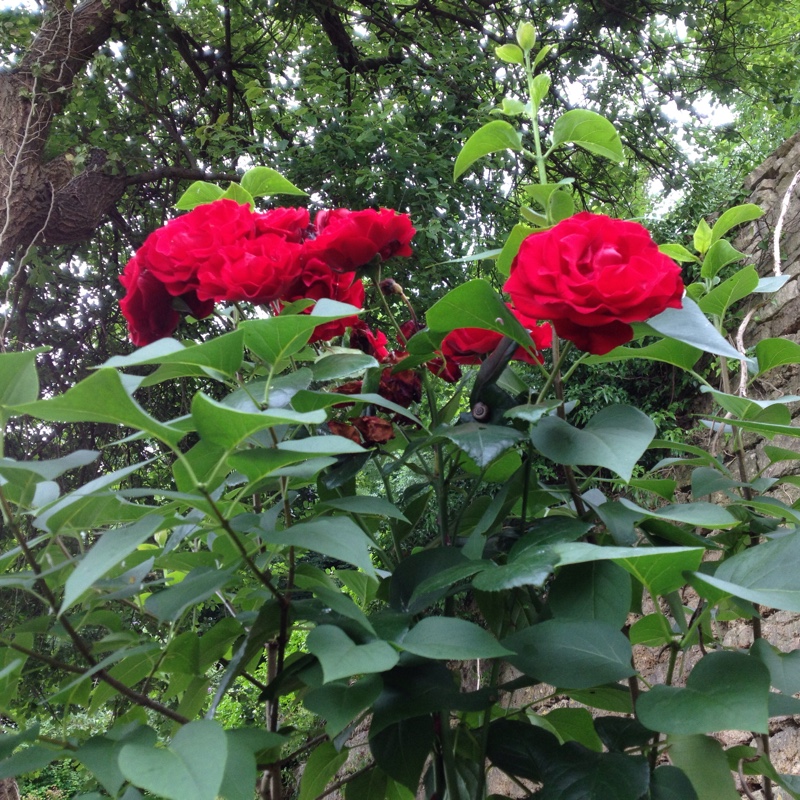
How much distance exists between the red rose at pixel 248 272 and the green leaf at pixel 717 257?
14.2 inches

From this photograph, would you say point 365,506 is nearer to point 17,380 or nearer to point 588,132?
point 17,380

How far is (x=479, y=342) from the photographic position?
0.52 meters

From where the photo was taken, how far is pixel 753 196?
281 cm

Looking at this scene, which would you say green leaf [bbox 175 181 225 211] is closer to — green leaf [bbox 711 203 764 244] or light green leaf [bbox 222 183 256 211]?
light green leaf [bbox 222 183 256 211]

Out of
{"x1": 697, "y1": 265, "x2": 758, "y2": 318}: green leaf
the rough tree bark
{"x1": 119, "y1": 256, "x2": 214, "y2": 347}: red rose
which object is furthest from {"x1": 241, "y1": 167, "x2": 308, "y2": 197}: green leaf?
the rough tree bark

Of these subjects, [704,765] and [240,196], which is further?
[240,196]

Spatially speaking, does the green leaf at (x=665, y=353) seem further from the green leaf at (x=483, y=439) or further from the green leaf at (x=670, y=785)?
the green leaf at (x=670, y=785)

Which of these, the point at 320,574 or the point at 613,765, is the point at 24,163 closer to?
the point at 320,574

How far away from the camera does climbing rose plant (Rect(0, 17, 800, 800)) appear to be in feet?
1.14

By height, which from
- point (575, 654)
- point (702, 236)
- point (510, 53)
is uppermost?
point (510, 53)

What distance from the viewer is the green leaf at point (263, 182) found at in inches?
22.6

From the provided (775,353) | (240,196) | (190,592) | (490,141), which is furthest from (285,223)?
(775,353)

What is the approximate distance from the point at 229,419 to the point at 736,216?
0.49m

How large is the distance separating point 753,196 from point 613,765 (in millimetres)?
2898
